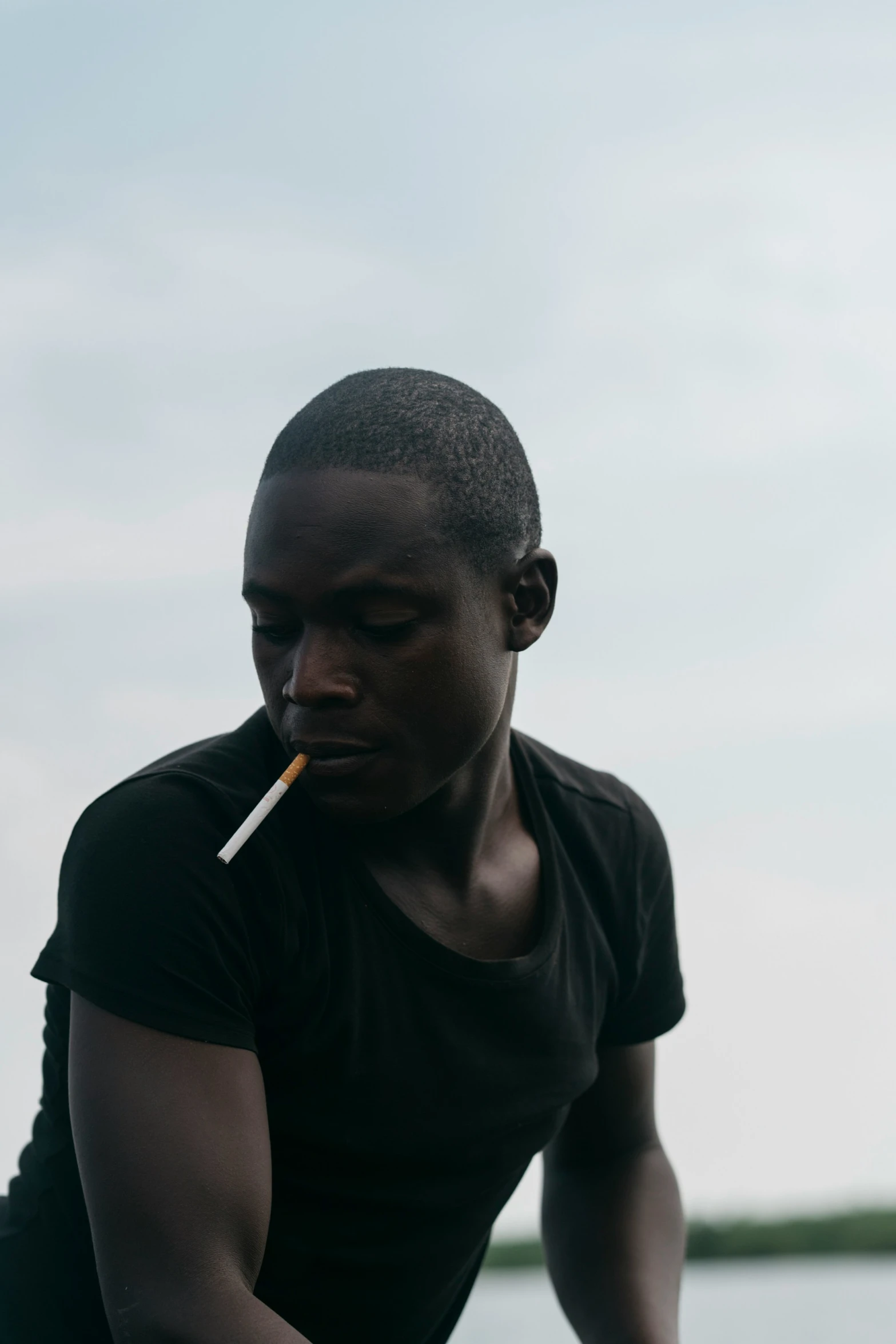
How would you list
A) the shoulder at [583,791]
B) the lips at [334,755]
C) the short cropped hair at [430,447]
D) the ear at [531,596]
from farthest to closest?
the shoulder at [583,791] → the ear at [531,596] → the short cropped hair at [430,447] → the lips at [334,755]

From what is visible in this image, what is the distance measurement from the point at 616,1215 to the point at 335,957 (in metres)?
1.24

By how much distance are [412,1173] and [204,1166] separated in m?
0.60

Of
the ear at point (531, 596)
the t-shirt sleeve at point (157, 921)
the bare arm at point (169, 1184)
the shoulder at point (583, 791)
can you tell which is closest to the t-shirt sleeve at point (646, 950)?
the shoulder at point (583, 791)

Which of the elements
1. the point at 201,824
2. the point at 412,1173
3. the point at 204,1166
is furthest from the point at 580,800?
the point at 204,1166

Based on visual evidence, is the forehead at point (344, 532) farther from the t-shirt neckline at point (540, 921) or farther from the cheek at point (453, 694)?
the t-shirt neckline at point (540, 921)

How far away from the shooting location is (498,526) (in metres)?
2.62

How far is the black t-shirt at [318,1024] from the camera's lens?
2.27m

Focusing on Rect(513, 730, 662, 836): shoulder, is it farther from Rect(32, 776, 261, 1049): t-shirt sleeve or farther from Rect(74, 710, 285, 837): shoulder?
Rect(32, 776, 261, 1049): t-shirt sleeve

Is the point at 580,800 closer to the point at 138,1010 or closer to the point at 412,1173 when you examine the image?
the point at 412,1173

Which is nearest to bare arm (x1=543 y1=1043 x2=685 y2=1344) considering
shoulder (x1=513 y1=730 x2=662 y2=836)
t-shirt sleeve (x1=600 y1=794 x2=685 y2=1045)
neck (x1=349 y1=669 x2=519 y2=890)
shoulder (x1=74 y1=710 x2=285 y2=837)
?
t-shirt sleeve (x1=600 y1=794 x2=685 y2=1045)

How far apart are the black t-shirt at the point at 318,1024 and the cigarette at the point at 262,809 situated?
53 mm

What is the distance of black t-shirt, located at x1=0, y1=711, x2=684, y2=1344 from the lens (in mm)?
2273

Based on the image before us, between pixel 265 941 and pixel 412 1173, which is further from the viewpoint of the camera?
pixel 412 1173

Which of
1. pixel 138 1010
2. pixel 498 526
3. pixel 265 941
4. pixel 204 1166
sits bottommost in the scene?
pixel 204 1166
